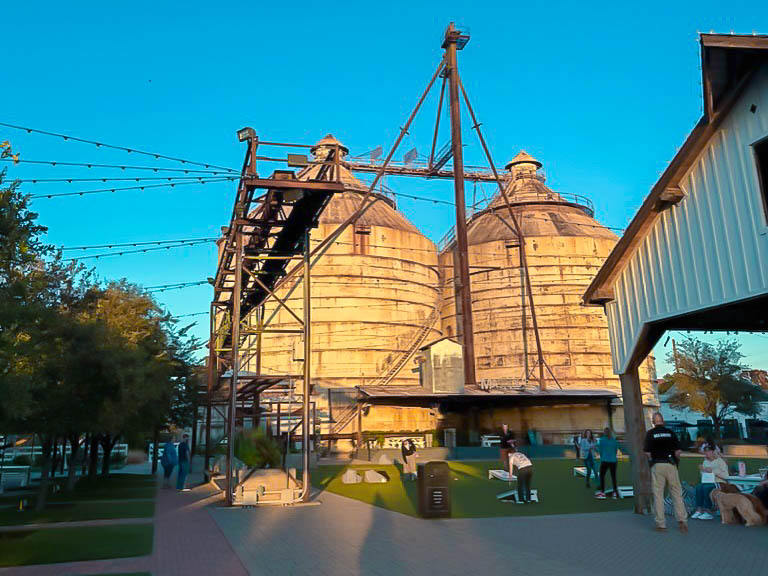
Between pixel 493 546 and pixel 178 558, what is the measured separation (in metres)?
5.08

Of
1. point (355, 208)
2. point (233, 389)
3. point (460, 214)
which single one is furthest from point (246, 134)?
point (355, 208)

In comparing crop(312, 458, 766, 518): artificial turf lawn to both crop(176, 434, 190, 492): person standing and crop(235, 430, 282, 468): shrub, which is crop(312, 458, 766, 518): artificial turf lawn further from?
crop(176, 434, 190, 492): person standing

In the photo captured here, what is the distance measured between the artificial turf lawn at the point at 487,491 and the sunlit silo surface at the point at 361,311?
1906cm

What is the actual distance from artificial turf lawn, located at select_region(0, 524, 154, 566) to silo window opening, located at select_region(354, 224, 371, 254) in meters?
37.5

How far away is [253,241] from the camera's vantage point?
70.0 ft

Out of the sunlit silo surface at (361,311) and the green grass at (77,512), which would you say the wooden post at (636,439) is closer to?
the green grass at (77,512)

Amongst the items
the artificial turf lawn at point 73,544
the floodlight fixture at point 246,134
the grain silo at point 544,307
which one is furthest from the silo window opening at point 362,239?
the artificial turf lawn at point 73,544

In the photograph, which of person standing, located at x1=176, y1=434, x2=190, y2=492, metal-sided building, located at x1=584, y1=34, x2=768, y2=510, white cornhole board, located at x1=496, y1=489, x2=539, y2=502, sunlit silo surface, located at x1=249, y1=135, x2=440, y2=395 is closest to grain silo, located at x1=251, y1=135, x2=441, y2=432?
sunlit silo surface, located at x1=249, y1=135, x2=440, y2=395

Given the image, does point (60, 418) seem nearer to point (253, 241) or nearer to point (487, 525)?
point (253, 241)

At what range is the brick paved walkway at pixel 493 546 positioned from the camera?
341 inches

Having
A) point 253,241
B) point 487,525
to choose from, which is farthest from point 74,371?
point 487,525

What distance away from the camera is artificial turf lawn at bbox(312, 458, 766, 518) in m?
14.8

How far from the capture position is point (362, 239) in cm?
5047

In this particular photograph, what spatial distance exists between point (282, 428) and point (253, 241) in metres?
24.7
